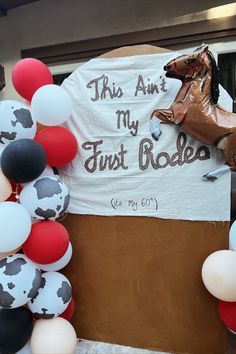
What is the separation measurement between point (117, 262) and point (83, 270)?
9.6 inches

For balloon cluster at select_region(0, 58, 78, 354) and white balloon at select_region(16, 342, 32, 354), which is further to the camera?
white balloon at select_region(16, 342, 32, 354)

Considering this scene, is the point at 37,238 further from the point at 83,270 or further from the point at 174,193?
the point at 174,193

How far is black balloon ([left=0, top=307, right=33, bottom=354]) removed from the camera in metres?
1.86

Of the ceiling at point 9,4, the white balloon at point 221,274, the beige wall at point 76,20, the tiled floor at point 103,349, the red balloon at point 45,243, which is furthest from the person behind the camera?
the ceiling at point 9,4

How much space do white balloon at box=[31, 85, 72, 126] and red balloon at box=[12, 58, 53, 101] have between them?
0.08 m

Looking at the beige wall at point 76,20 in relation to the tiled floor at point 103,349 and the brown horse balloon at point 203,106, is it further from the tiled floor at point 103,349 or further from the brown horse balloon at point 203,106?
the tiled floor at point 103,349

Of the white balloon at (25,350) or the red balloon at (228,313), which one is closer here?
the red balloon at (228,313)

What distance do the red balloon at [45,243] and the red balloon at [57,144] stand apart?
0.39m

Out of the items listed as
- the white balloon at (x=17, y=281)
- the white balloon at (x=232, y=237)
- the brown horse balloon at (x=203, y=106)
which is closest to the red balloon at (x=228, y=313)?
the white balloon at (x=232, y=237)

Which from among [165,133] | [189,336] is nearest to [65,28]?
[165,133]

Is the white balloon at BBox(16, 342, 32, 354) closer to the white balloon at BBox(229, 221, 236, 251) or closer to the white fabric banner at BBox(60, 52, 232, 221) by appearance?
the white fabric banner at BBox(60, 52, 232, 221)

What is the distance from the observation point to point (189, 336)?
2.03 meters

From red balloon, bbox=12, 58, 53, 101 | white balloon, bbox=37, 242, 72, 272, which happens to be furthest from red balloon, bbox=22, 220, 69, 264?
red balloon, bbox=12, 58, 53, 101

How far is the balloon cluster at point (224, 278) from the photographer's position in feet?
5.69
